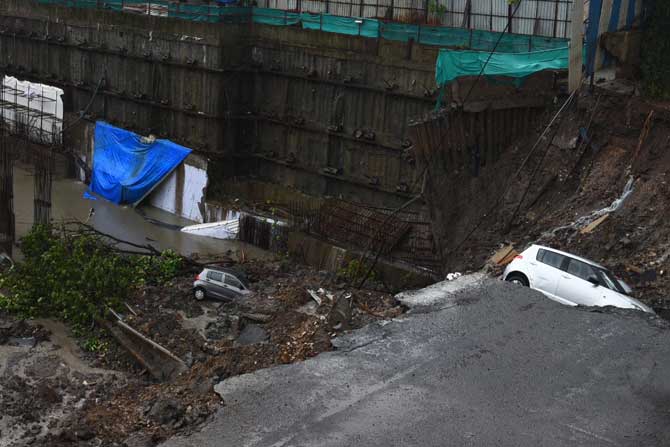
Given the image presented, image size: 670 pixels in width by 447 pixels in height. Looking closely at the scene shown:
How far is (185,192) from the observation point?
35.8 meters

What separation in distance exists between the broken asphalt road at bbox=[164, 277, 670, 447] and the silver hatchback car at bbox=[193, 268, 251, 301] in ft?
34.8

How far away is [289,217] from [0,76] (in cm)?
2096

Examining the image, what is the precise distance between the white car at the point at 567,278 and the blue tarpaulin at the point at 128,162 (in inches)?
797

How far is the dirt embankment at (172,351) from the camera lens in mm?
12922

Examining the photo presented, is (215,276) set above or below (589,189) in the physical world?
below

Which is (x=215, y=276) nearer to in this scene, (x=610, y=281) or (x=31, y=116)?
(x=610, y=281)

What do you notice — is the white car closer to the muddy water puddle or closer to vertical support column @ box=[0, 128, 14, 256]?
the muddy water puddle

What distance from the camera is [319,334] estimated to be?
13.5 meters

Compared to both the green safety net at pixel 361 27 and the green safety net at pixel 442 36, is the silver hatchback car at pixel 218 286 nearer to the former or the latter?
the green safety net at pixel 442 36

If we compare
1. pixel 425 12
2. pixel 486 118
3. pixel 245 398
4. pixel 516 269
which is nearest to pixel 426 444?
pixel 245 398

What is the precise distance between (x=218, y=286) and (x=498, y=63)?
31.0 ft

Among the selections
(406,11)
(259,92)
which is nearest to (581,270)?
(406,11)

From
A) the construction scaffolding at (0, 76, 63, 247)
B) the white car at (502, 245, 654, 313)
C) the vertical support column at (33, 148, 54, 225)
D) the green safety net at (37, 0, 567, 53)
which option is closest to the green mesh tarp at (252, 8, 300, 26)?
the green safety net at (37, 0, 567, 53)

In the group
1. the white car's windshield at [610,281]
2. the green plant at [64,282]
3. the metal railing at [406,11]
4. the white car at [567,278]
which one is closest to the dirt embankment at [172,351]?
the green plant at [64,282]
